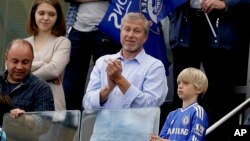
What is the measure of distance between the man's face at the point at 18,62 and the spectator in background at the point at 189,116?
1.57 meters

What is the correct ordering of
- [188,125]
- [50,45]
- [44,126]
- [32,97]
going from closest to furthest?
[188,125] < [44,126] < [32,97] < [50,45]

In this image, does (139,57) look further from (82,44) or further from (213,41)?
(82,44)

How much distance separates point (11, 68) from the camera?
940cm

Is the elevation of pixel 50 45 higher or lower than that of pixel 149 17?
lower

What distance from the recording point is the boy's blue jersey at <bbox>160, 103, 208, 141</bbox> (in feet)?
26.9

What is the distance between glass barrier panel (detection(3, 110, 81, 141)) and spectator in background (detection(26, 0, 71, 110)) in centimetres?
92

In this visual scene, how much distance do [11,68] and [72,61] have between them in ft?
3.96

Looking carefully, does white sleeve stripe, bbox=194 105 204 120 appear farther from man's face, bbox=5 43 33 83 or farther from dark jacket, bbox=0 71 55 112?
man's face, bbox=5 43 33 83

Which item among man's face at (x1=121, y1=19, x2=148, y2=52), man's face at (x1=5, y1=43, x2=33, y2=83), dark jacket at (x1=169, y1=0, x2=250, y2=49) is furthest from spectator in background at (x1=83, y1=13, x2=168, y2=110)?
dark jacket at (x1=169, y1=0, x2=250, y2=49)

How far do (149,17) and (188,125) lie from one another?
2.17m

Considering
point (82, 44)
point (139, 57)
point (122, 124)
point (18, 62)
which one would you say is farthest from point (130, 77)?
point (82, 44)

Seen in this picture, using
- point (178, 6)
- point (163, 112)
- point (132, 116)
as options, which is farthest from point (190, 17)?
point (132, 116)

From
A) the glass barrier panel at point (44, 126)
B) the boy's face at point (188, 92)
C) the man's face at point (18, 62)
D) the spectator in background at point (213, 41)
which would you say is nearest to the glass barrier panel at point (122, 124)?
the glass barrier panel at point (44, 126)

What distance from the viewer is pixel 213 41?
987 cm
